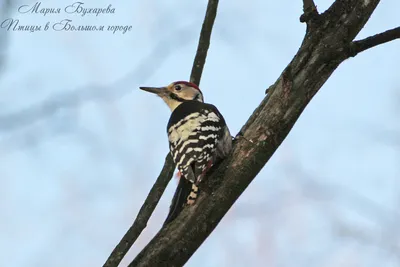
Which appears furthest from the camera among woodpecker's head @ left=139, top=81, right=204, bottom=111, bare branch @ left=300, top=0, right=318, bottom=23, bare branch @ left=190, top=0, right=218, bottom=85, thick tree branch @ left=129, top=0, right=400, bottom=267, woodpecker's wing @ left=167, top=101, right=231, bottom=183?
woodpecker's head @ left=139, top=81, right=204, bottom=111

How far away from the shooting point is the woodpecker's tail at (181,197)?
3284mm

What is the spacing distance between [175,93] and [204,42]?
4.35ft

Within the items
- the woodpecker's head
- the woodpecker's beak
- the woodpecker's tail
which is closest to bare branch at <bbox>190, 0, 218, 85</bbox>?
the woodpecker's tail

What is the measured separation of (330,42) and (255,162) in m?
0.75

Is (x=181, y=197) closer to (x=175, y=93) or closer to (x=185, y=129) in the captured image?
(x=185, y=129)

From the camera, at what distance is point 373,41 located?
10.4 feet

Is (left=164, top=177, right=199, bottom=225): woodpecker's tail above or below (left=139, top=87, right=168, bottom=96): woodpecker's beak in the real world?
below

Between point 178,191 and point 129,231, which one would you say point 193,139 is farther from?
point 129,231

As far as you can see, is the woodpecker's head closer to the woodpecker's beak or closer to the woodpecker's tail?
the woodpecker's beak

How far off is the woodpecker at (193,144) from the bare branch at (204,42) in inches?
13.4

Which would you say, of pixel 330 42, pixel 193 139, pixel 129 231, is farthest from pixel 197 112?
pixel 330 42

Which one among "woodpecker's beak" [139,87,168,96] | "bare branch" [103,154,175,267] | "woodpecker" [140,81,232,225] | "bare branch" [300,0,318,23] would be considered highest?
"woodpecker's beak" [139,87,168,96]

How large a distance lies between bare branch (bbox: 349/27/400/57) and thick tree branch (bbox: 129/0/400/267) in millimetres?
54

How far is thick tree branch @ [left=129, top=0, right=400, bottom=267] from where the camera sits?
10.1 feet
